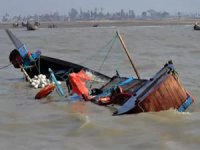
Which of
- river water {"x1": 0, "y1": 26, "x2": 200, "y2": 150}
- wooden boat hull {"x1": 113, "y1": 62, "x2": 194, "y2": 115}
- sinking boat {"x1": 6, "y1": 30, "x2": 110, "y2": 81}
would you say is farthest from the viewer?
sinking boat {"x1": 6, "y1": 30, "x2": 110, "y2": 81}

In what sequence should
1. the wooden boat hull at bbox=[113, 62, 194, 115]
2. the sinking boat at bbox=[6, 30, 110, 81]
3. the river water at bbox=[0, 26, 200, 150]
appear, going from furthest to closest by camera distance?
the sinking boat at bbox=[6, 30, 110, 81] → the wooden boat hull at bbox=[113, 62, 194, 115] → the river water at bbox=[0, 26, 200, 150]

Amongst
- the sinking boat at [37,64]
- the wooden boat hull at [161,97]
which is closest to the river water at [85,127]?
the wooden boat hull at [161,97]

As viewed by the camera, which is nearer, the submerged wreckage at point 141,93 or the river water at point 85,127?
the river water at point 85,127

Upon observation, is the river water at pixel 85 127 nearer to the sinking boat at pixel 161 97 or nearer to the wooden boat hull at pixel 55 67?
the sinking boat at pixel 161 97

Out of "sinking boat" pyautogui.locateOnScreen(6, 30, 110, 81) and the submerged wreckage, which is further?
"sinking boat" pyautogui.locateOnScreen(6, 30, 110, 81)

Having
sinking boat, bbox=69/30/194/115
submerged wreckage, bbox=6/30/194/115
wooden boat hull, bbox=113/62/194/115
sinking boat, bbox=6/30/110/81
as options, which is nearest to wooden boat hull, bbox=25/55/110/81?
sinking boat, bbox=6/30/110/81

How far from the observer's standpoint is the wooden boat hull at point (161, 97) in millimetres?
13059

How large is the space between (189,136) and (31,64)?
11044 mm

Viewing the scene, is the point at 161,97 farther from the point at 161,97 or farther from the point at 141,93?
the point at 141,93

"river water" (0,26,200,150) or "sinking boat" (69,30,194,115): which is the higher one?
"sinking boat" (69,30,194,115)

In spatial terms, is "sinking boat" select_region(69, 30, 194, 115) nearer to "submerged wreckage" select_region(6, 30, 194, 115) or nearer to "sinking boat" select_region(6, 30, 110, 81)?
"submerged wreckage" select_region(6, 30, 194, 115)

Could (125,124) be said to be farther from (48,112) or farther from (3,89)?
(3,89)

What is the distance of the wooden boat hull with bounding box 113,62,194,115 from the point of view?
42.8ft

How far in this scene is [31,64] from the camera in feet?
69.6
